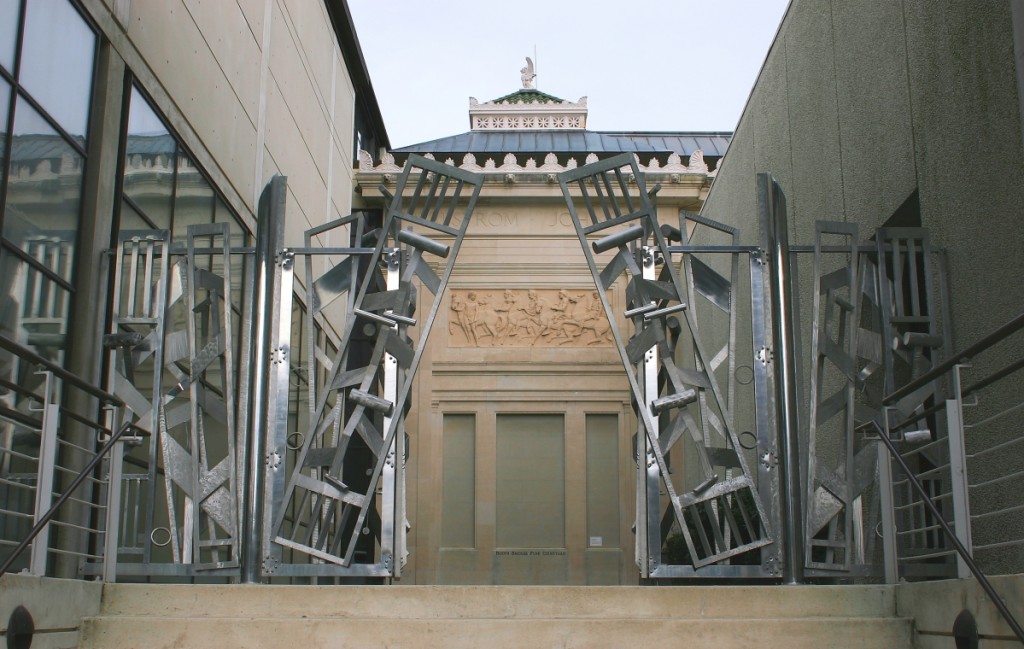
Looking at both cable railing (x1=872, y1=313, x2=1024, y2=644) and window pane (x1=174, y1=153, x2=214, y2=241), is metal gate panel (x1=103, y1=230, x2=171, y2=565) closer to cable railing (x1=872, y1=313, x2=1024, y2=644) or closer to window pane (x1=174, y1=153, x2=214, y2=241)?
window pane (x1=174, y1=153, x2=214, y2=241)

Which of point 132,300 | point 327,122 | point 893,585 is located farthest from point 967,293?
point 327,122

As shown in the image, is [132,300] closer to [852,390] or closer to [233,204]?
[233,204]

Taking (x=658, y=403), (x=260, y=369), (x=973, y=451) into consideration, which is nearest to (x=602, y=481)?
(x=658, y=403)

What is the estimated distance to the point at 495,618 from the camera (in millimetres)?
5840

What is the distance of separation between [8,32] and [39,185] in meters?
0.95

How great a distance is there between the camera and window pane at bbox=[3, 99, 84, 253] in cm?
682

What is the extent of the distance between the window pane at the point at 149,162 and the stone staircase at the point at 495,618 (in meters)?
3.71

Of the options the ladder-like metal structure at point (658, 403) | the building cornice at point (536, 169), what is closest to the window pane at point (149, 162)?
the ladder-like metal structure at point (658, 403)

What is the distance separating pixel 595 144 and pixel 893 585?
17.5 meters

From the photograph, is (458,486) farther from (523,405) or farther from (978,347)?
(978,347)

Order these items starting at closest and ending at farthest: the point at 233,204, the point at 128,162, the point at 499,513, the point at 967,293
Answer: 1. the point at 967,293
2. the point at 128,162
3. the point at 233,204
4. the point at 499,513

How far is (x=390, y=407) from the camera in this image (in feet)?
24.7

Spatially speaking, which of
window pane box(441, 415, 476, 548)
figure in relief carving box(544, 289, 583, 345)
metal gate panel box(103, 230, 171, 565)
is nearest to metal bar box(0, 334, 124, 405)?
metal gate panel box(103, 230, 171, 565)

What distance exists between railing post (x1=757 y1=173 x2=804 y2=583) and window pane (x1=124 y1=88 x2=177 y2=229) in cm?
454
